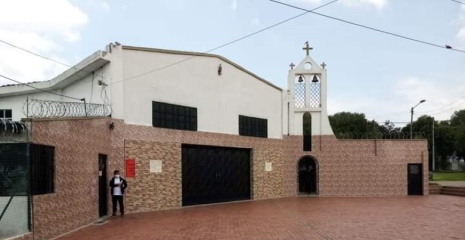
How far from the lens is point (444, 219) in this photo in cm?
1539

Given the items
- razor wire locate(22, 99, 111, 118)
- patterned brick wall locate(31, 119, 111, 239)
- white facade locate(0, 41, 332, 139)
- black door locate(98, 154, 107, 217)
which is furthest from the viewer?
white facade locate(0, 41, 332, 139)

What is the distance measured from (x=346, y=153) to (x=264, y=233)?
15.9 metres

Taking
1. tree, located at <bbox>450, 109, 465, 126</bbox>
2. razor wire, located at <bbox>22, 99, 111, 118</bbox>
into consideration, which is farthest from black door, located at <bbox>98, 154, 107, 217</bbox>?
tree, located at <bbox>450, 109, 465, 126</bbox>

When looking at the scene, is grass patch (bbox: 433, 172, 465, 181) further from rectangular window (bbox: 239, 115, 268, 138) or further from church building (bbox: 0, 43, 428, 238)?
rectangular window (bbox: 239, 115, 268, 138)

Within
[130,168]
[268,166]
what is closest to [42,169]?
[130,168]

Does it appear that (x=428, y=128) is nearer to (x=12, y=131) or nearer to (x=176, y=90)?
(x=176, y=90)

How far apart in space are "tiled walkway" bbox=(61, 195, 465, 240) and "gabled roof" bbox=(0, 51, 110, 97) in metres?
5.48

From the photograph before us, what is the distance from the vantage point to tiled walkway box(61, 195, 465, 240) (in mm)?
12039

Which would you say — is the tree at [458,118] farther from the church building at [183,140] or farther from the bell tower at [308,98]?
the bell tower at [308,98]

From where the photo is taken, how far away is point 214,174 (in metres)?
21.8

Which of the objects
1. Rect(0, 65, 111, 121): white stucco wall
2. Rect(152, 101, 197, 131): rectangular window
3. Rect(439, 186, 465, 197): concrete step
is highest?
Rect(0, 65, 111, 121): white stucco wall

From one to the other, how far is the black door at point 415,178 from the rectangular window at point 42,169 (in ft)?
71.4

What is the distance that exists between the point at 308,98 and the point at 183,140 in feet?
33.3

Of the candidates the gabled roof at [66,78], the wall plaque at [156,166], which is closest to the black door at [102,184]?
the wall plaque at [156,166]
